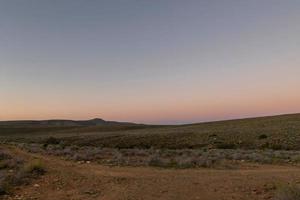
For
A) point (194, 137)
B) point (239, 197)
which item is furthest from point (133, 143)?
point (239, 197)

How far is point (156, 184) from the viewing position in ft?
42.2

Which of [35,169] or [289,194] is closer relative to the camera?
[289,194]

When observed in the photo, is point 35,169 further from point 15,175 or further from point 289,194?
point 289,194

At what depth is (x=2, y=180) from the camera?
45.7 feet

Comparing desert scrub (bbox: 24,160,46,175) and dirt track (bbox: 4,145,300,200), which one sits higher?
A: desert scrub (bbox: 24,160,46,175)

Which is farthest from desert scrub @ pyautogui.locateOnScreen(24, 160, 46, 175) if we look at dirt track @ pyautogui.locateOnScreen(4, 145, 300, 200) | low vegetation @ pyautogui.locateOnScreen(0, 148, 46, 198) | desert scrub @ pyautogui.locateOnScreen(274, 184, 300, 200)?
desert scrub @ pyautogui.locateOnScreen(274, 184, 300, 200)

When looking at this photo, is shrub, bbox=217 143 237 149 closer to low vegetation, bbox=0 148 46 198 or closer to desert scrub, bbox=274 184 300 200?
low vegetation, bbox=0 148 46 198

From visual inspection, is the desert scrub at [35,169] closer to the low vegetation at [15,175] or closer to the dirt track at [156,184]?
the low vegetation at [15,175]

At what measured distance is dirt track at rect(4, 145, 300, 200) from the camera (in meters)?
11.2

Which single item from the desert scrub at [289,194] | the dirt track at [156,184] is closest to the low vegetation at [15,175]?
the dirt track at [156,184]

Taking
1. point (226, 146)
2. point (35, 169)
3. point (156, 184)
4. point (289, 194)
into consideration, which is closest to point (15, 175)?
point (35, 169)

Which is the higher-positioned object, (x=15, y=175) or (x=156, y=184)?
(x=15, y=175)

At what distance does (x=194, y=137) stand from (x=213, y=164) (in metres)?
27.3

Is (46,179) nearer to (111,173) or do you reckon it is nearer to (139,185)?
(111,173)
